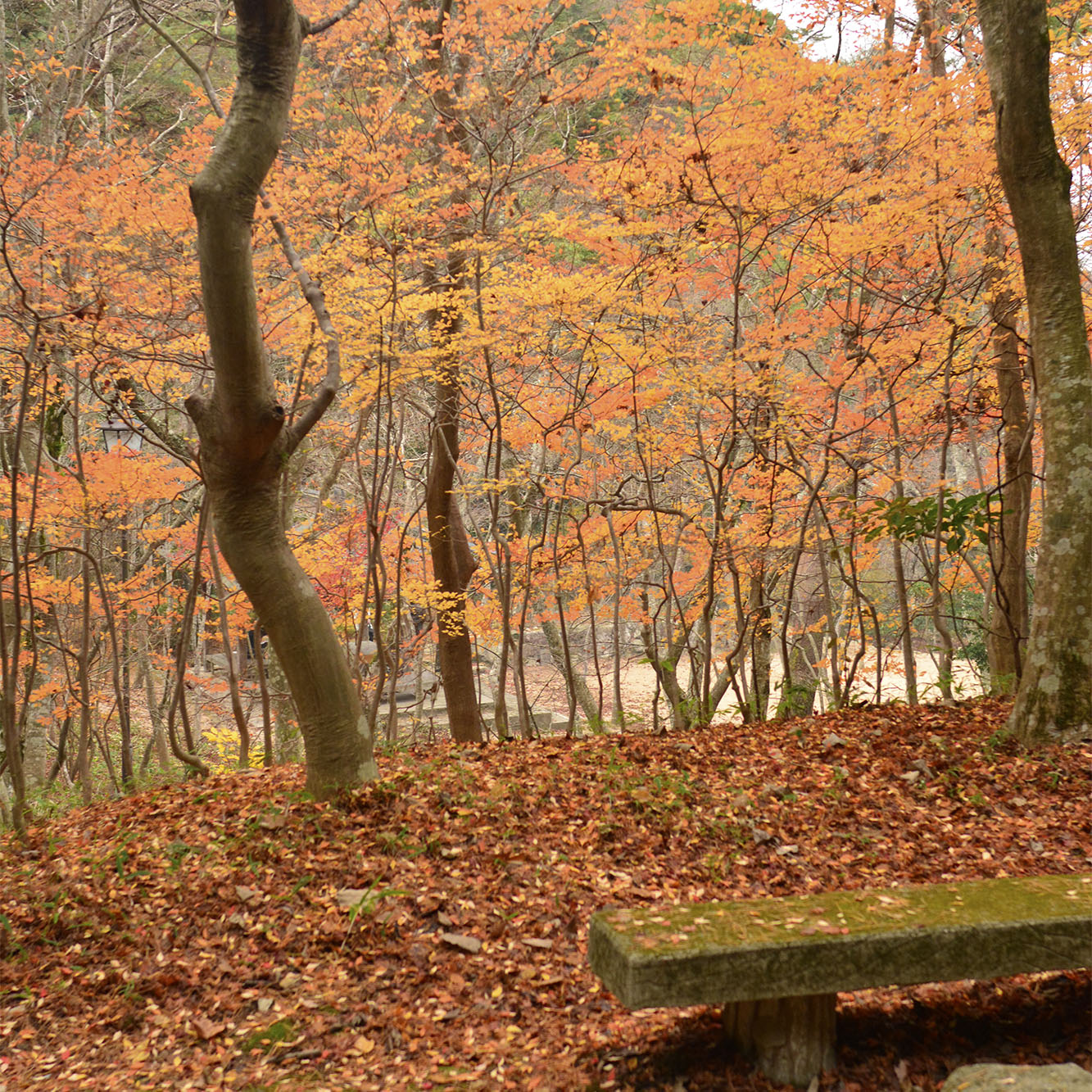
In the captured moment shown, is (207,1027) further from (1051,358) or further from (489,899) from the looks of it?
(1051,358)

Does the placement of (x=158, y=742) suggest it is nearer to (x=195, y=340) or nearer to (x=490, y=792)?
(x=195, y=340)

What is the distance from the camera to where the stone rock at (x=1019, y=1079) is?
6.59 feet

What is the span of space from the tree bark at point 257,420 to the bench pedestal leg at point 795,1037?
266 cm

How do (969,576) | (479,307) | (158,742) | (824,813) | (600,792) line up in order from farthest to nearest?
(969,576) < (158,742) < (479,307) < (600,792) < (824,813)

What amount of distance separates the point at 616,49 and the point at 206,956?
733cm

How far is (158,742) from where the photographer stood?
11406 millimetres

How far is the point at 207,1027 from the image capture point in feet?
9.77

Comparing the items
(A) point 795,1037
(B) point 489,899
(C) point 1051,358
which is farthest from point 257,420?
(C) point 1051,358

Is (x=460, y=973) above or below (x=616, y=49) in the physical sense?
below

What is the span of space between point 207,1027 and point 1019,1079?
2522mm

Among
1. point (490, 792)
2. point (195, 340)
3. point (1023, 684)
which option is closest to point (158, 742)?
point (195, 340)

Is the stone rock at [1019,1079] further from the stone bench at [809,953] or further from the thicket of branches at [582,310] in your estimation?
the thicket of branches at [582,310]

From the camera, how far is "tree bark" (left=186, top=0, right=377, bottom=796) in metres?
3.79

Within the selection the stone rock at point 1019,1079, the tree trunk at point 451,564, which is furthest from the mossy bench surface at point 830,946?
the tree trunk at point 451,564
